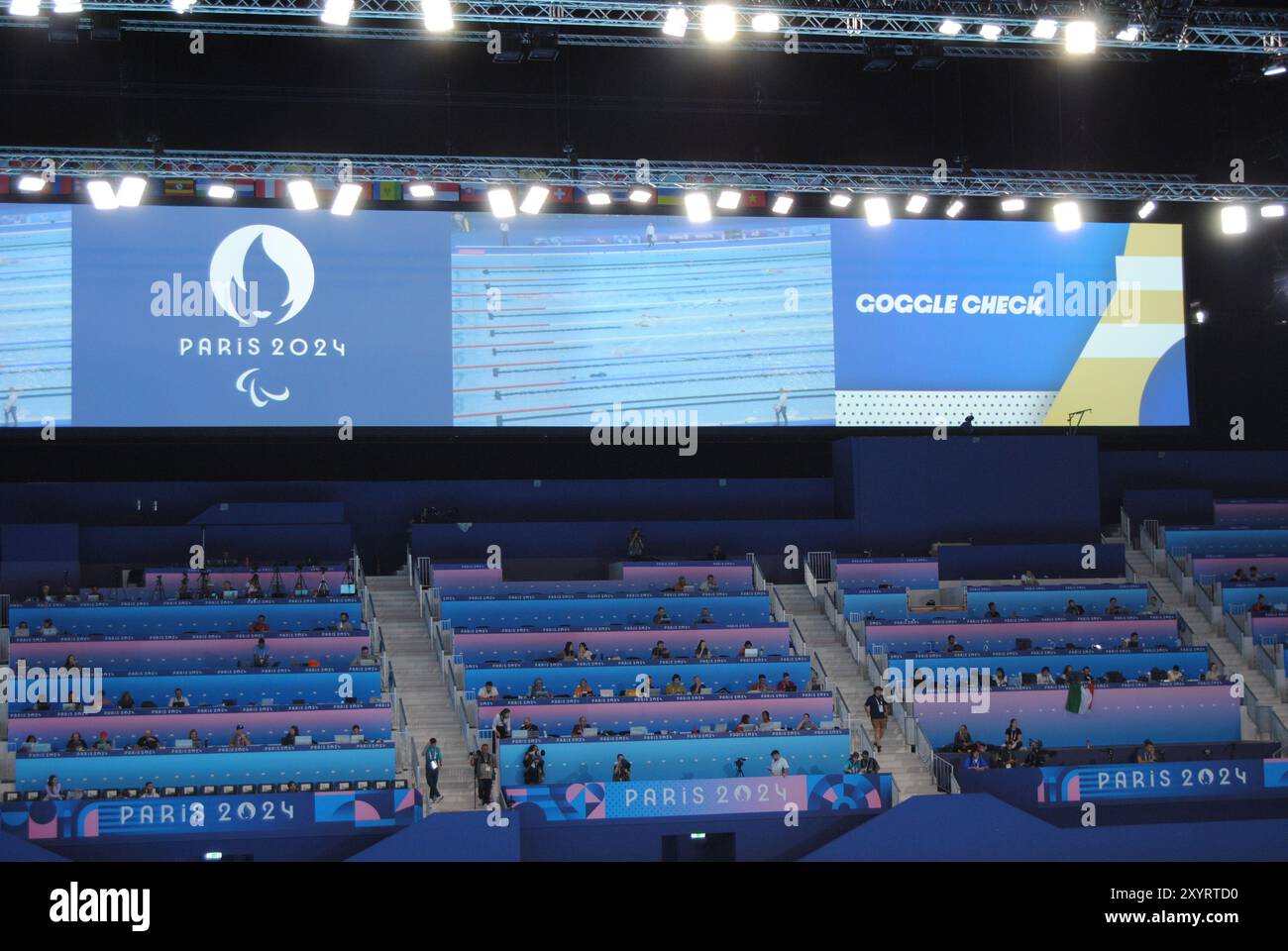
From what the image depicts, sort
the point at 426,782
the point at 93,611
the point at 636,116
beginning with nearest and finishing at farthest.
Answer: the point at 426,782, the point at 93,611, the point at 636,116

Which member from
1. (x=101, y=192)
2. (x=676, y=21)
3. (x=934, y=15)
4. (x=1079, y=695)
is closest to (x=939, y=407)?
(x=1079, y=695)

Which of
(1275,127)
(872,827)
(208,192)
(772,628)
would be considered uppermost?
(1275,127)

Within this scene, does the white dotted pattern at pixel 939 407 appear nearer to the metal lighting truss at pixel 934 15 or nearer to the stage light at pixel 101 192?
the metal lighting truss at pixel 934 15

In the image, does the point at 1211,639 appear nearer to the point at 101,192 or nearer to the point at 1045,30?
the point at 1045,30

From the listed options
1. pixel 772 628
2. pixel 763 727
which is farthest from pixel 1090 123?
pixel 763 727

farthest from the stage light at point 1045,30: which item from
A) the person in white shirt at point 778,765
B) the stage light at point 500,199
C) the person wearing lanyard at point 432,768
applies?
the person wearing lanyard at point 432,768

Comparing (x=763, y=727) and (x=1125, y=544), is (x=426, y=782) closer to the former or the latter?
(x=763, y=727)

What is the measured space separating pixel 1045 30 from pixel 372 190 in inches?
488

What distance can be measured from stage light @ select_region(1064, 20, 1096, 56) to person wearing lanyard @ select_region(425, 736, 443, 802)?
12.3m

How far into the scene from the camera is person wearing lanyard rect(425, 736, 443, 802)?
20484 mm

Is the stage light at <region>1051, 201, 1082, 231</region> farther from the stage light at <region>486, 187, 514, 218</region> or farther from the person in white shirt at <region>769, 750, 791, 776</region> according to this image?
the person in white shirt at <region>769, 750, 791, 776</region>

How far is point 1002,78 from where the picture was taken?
3058 centimetres
